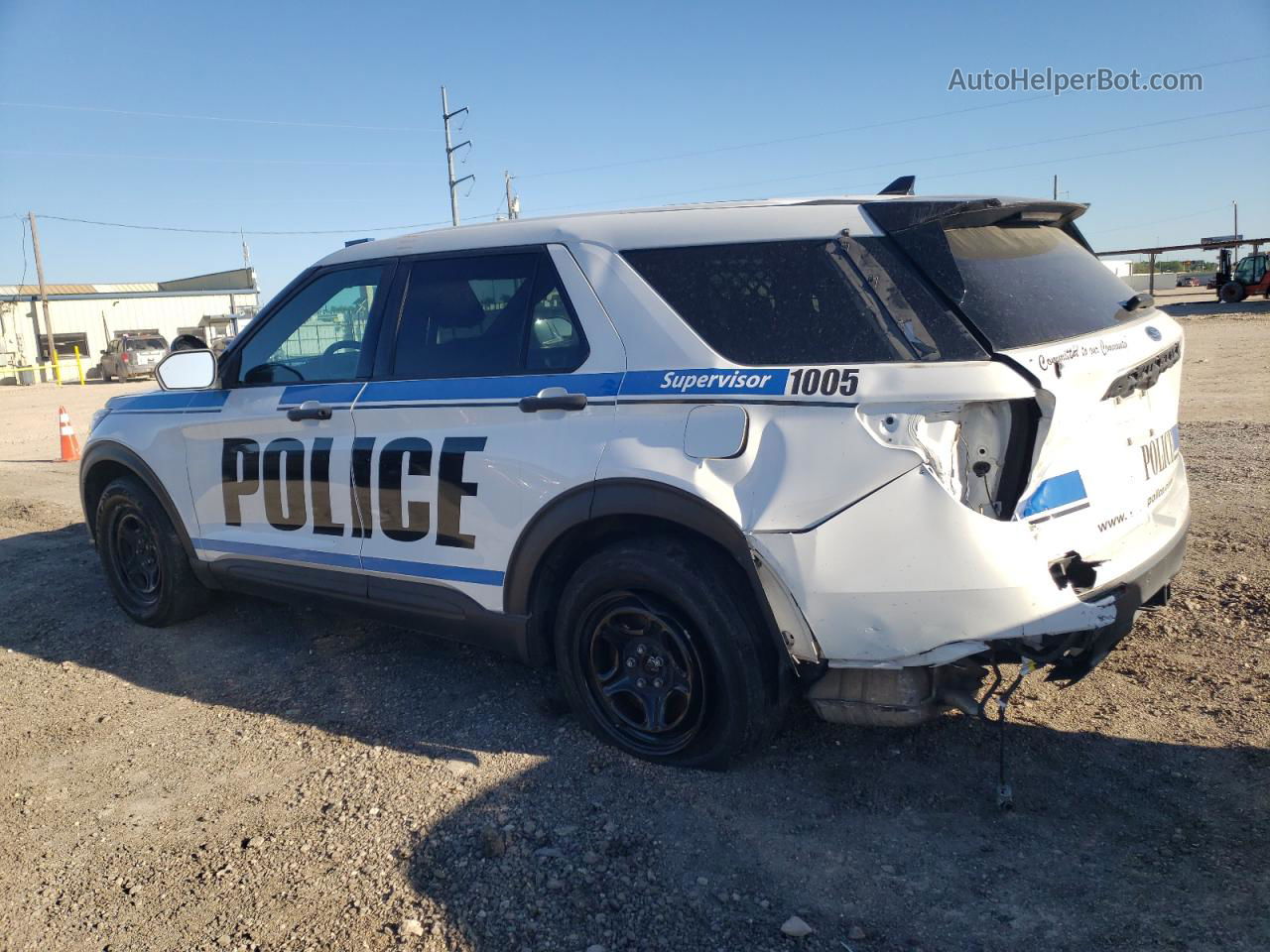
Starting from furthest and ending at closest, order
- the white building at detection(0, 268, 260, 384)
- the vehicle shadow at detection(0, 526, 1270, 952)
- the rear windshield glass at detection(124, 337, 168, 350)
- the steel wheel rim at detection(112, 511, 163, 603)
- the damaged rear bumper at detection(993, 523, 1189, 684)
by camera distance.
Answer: the white building at detection(0, 268, 260, 384) < the rear windshield glass at detection(124, 337, 168, 350) < the steel wheel rim at detection(112, 511, 163, 603) < the damaged rear bumper at detection(993, 523, 1189, 684) < the vehicle shadow at detection(0, 526, 1270, 952)

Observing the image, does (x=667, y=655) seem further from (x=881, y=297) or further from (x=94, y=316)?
(x=94, y=316)

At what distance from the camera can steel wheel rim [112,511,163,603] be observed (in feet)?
16.8

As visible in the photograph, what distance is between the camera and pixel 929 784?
10.5 ft

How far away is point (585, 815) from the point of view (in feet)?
10.3

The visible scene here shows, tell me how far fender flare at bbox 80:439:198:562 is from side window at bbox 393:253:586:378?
172 centimetres

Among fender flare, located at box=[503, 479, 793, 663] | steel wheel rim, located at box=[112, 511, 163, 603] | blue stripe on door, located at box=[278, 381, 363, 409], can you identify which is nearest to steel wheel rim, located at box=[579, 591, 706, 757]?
fender flare, located at box=[503, 479, 793, 663]

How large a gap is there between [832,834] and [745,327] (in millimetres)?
1605

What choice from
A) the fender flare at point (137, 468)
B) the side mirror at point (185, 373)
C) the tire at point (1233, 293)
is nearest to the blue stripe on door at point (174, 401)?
the side mirror at point (185, 373)

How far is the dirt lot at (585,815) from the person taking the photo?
8.55 ft

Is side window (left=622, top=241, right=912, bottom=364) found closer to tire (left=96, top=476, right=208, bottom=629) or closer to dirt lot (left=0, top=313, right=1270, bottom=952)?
dirt lot (left=0, top=313, right=1270, bottom=952)

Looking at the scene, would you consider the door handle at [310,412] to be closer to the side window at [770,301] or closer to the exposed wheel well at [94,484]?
the side window at [770,301]

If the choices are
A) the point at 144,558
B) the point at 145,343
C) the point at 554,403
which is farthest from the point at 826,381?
the point at 145,343

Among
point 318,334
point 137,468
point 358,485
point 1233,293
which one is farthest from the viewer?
point 1233,293

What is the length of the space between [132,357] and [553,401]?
34663 mm
